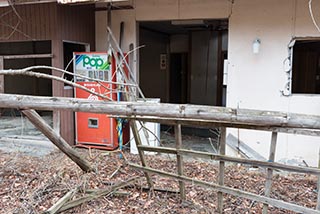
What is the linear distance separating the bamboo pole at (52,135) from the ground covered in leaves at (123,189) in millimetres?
172

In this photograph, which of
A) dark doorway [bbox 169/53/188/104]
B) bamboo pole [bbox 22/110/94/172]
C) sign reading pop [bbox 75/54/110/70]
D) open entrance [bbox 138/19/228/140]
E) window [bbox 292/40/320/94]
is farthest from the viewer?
dark doorway [bbox 169/53/188/104]

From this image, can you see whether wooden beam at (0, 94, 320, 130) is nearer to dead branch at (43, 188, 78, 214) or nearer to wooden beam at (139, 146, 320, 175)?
wooden beam at (139, 146, 320, 175)

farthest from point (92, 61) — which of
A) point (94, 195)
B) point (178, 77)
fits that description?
point (178, 77)

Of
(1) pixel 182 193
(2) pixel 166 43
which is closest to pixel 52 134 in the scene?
(1) pixel 182 193

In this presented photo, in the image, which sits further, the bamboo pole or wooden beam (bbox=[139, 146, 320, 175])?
the bamboo pole

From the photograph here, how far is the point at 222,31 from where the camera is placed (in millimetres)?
8484

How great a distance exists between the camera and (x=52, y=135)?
3.27 metres

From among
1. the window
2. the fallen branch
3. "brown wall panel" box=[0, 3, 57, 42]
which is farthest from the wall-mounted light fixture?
"brown wall panel" box=[0, 3, 57, 42]

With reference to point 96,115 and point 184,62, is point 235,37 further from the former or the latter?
point 184,62

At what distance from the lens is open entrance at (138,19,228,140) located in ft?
28.3

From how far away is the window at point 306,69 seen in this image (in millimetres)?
7715

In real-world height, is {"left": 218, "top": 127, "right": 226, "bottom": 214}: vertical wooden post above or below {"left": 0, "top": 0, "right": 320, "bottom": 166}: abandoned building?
below

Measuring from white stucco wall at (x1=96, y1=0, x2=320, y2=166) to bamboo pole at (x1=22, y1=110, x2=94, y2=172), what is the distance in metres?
2.80

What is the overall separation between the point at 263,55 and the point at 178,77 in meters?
5.75
